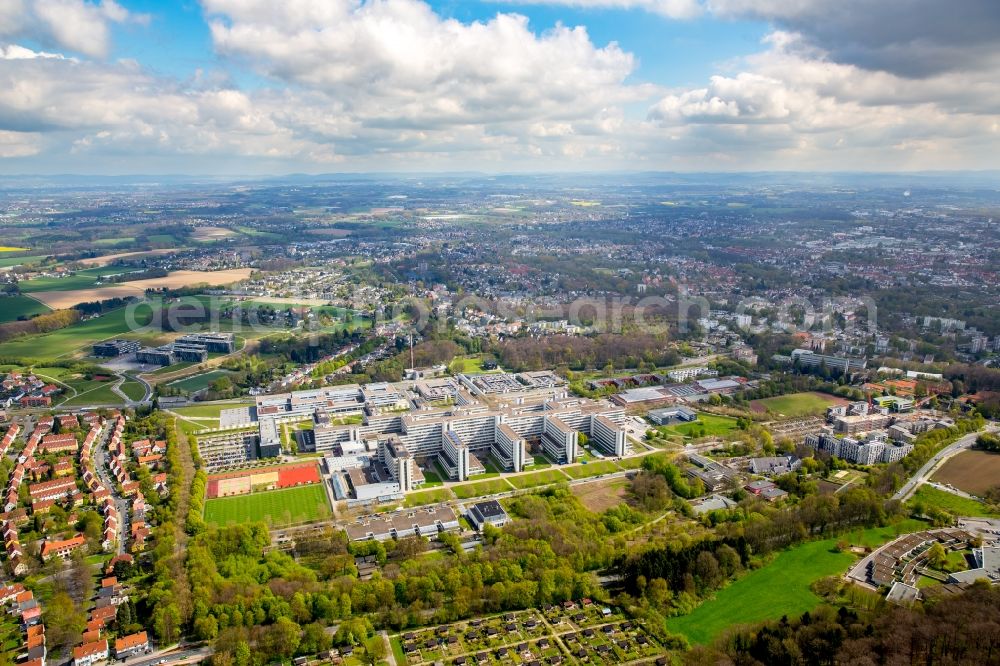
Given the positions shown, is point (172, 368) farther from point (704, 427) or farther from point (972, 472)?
point (972, 472)

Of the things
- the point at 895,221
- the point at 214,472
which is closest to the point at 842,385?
the point at 214,472

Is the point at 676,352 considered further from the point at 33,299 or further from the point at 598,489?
the point at 33,299

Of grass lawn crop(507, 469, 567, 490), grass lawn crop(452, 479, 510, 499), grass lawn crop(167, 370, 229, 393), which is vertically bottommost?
grass lawn crop(507, 469, 567, 490)

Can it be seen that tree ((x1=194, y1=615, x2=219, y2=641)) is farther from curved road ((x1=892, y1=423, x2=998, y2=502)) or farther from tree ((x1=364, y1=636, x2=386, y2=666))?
curved road ((x1=892, y1=423, x2=998, y2=502))

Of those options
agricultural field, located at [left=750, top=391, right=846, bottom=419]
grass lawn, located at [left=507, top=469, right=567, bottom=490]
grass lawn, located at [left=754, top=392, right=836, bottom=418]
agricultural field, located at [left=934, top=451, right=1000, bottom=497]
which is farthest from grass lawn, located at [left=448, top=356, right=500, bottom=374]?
agricultural field, located at [left=934, top=451, right=1000, bottom=497]

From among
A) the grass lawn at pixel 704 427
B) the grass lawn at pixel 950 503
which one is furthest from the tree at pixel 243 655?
the grass lawn at pixel 950 503

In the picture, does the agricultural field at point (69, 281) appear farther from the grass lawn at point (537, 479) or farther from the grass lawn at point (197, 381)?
the grass lawn at point (537, 479)

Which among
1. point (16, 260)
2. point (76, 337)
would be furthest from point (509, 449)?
point (16, 260)
